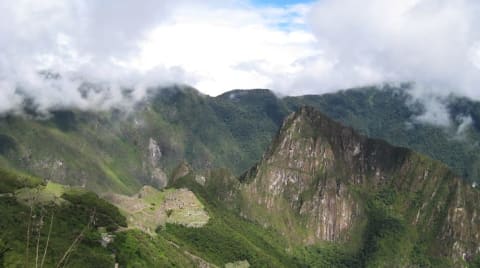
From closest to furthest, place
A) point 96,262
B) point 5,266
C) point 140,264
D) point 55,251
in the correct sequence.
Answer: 1. point 5,266
2. point 55,251
3. point 96,262
4. point 140,264

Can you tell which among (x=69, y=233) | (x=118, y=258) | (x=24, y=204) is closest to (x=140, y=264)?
(x=118, y=258)

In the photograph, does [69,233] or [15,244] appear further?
[69,233]

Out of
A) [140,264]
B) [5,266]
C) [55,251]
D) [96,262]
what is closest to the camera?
[5,266]

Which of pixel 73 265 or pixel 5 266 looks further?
pixel 73 265

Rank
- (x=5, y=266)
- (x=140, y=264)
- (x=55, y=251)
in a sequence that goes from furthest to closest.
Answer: (x=140, y=264)
(x=55, y=251)
(x=5, y=266)

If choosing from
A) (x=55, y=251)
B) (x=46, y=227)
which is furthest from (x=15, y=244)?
(x=46, y=227)

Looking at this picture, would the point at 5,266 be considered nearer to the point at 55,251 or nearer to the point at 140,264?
the point at 55,251

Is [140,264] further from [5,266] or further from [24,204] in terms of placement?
[5,266]

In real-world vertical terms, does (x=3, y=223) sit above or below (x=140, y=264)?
above

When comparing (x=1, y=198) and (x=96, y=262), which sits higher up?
(x=1, y=198)
